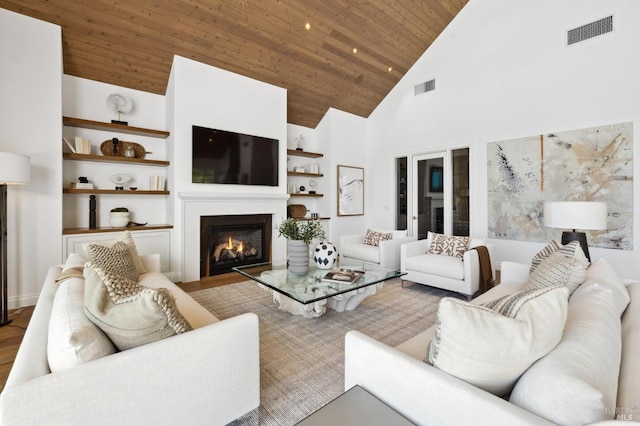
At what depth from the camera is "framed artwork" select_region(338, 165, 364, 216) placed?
6102 millimetres

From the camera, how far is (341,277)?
272 centimetres

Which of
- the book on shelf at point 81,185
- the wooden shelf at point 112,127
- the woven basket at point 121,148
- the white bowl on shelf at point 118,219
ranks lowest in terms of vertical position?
the white bowl on shelf at point 118,219

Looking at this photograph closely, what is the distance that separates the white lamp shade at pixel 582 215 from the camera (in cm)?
255

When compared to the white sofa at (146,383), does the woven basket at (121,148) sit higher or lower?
higher

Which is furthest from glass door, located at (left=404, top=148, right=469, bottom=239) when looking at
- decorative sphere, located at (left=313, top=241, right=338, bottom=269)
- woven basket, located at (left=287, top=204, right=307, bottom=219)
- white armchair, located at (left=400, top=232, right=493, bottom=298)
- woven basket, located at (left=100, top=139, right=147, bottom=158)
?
woven basket, located at (left=100, top=139, right=147, bottom=158)

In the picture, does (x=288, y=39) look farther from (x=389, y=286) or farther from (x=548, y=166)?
(x=548, y=166)

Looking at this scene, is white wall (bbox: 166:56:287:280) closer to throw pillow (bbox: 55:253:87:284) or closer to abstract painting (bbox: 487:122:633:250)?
throw pillow (bbox: 55:253:87:284)

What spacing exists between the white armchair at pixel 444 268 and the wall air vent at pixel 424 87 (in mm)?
3103

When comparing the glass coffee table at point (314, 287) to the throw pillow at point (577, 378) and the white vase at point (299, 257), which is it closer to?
the white vase at point (299, 257)

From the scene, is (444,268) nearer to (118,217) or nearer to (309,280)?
(309,280)

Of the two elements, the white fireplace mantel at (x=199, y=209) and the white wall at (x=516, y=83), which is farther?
the white fireplace mantel at (x=199, y=209)

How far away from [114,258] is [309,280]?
1.64 meters

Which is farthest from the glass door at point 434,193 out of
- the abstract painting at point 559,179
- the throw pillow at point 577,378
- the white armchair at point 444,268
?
the throw pillow at point 577,378

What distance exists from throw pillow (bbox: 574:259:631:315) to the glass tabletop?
148 cm
